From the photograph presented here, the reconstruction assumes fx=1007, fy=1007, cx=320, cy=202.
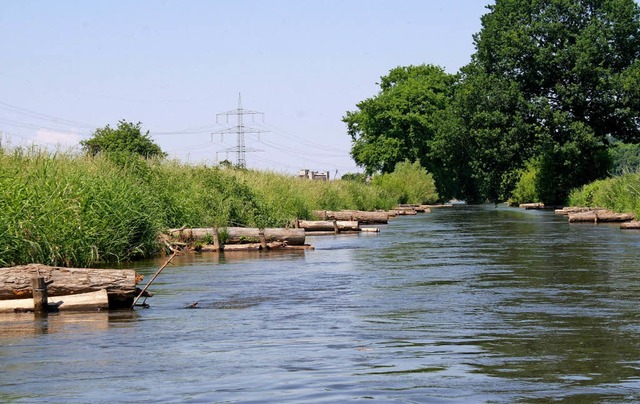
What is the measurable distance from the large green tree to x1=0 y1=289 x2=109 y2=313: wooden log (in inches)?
2017

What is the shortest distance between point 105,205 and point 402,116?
77.8 m

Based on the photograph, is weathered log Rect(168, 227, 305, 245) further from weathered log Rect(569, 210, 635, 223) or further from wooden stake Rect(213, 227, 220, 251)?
weathered log Rect(569, 210, 635, 223)

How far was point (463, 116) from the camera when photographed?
225 feet

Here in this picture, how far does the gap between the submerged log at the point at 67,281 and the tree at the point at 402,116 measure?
8288cm

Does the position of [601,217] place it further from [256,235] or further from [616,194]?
[256,235]

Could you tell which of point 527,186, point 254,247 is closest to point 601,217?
point 254,247

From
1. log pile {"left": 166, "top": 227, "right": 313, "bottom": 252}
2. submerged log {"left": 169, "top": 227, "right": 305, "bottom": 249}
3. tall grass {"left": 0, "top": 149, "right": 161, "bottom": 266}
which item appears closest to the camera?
tall grass {"left": 0, "top": 149, "right": 161, "bottom": 266}

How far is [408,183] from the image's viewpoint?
90688mm

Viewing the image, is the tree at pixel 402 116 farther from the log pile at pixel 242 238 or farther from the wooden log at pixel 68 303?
the wooden log at pixel 68 303

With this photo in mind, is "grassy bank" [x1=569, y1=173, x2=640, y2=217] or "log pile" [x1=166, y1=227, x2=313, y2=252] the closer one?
"log pile" [x1=166, y1=227, x2=313, y2=252]

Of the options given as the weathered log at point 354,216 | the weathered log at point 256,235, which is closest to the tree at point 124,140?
the weathered log at point 354,216

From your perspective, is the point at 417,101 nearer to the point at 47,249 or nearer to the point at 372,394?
the point at 47,249

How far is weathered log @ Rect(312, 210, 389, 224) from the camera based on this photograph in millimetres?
45188

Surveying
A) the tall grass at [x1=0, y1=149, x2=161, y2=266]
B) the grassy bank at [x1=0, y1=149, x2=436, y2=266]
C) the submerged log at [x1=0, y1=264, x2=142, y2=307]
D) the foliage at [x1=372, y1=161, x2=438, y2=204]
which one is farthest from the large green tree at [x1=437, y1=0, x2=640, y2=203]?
the submerged log at [x1=0, y1=264, x2=142, y2=307]
